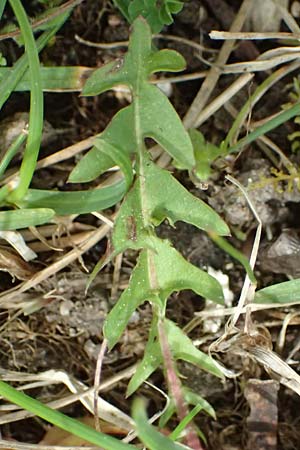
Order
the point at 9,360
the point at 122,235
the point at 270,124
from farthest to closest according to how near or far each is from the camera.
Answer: the point at 9,360 < the point at 270,124 < the point at 122,235

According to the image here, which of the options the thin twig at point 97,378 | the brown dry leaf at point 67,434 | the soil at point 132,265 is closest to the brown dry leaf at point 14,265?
the soil at point 132,265

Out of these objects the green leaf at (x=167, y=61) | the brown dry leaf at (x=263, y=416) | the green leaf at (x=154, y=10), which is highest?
the green leaf at (x=154, y=10)

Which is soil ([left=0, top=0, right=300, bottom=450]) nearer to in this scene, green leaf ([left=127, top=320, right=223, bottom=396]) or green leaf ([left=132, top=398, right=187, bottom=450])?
green leaf ([left=127, top=320, right=223, bottom=396])

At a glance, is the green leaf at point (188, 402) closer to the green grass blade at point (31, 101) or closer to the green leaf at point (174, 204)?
the green leaf at point (174, 204)

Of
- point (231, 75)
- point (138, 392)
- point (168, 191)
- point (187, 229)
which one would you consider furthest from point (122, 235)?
point (231, 75)

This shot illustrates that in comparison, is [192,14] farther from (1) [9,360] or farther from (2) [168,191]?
(1) [9,360]

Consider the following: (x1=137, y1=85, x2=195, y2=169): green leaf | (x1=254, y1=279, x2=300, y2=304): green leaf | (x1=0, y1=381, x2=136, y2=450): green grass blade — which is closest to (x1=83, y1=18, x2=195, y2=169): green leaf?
(x1=137, y1=85, x2=195, y2=169): green leaf
